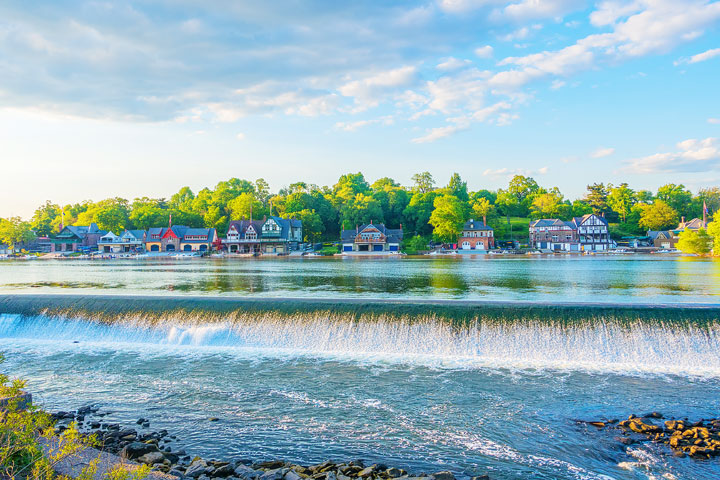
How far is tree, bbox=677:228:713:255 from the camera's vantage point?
61.1 m

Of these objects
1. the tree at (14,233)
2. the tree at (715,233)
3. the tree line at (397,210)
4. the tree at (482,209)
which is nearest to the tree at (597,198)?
the tree line at (397,210)

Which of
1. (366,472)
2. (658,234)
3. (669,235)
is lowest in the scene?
(366,472)

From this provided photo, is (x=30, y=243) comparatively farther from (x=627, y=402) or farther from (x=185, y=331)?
(x=627, y=402)

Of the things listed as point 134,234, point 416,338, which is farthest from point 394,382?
point 134,234

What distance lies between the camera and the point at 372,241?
8288cm

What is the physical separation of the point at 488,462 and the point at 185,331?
12724 millimetres

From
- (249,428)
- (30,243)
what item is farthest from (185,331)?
(30,243)

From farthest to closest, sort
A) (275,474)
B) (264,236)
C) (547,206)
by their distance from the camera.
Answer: (547,206), (264,236), (275,474)

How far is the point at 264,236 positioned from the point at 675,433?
81.7 m

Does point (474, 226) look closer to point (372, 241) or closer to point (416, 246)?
point (416, 246)

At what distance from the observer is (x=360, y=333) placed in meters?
16.7

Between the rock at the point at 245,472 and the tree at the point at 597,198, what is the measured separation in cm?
11143

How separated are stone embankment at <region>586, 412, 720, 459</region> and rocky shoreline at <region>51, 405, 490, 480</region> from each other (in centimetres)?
369

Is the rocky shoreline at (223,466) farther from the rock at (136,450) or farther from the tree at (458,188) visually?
the tree at (458,188)
